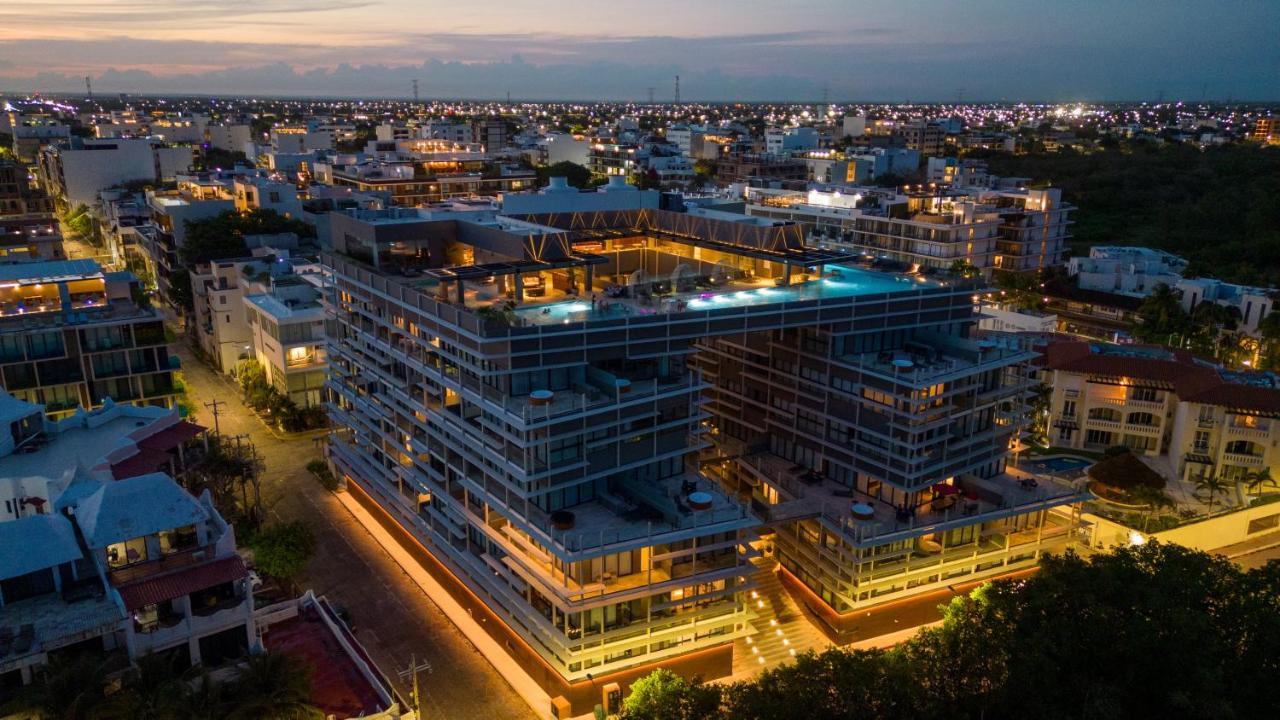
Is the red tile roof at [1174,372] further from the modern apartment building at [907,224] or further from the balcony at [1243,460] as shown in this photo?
the modern apartment building at [907,224]

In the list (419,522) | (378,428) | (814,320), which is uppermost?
(814,320)

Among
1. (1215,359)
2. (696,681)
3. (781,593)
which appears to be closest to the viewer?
(696,681)

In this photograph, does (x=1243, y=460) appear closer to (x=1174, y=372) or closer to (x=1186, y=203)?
(x=1174, y=372)

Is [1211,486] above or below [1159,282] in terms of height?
below

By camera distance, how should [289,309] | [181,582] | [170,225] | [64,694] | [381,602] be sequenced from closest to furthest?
1. [64,694]
2. [181,582]
3. [381,602]
4. [289,309]
5. [170,225]

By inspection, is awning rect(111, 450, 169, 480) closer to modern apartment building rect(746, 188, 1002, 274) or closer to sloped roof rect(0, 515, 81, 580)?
sloped roof rect(0, 515, 81, 580)

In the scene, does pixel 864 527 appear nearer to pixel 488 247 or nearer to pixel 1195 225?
pixel 488 247

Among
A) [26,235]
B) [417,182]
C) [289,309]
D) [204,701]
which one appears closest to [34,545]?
[204,701]

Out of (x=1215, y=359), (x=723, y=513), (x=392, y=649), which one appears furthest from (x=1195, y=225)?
(x=392, y=649)
